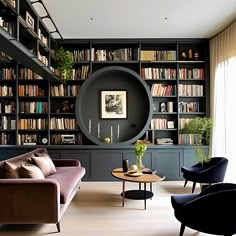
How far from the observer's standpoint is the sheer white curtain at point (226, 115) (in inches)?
210

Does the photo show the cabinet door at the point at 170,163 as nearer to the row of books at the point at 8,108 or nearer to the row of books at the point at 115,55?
the row of books at the point at 115,55

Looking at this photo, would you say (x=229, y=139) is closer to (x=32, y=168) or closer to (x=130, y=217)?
(x=130, y=217)

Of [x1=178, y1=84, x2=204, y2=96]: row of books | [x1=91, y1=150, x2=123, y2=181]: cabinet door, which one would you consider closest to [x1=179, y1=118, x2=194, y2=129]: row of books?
[x1=178, y1=84, x2=204, y2=96]: row of books

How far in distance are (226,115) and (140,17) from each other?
2521mm

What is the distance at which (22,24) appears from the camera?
3.59 m

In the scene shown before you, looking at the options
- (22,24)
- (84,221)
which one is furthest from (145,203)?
(22,24)

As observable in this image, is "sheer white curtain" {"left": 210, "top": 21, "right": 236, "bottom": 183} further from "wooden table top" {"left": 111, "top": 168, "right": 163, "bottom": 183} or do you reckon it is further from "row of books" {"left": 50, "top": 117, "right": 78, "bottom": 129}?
"row of books" {"left": 50, "top": 117, "right": 78, "bottom": 129}

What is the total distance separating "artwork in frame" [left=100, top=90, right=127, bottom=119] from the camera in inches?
257

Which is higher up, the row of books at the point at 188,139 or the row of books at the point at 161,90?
the row of books at the point at 161,90

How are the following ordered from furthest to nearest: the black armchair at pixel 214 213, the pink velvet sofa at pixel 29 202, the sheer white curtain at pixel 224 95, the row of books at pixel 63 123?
the row of books at pixel 63 123 < the sheer white curtain at pixel 224 95 < the pink velvet sofa at pixel 29 202 < the black armchair at pixel 214 213

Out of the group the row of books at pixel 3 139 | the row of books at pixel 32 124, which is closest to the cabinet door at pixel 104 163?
the row of books at pixel 32 124

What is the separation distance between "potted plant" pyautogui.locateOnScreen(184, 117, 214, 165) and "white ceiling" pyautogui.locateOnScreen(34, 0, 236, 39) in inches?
72.7

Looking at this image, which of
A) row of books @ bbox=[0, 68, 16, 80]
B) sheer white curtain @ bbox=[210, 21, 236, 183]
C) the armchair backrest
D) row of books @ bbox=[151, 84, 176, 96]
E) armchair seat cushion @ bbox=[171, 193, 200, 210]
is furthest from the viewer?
row of books @ bbox=[151, 84, 176, 96]

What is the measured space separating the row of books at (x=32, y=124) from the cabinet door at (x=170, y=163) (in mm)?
2621
